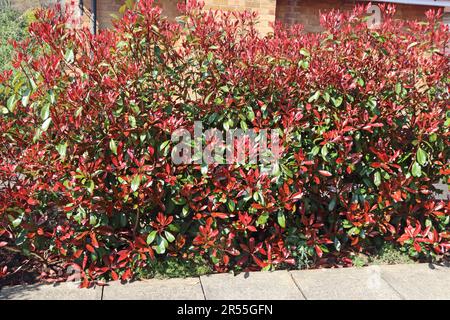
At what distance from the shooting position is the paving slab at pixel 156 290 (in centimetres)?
353

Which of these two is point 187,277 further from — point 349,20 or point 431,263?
point 349,20

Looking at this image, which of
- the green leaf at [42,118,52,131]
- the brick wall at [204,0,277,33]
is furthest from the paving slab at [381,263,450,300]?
the brick wall at [204,0,277,33]

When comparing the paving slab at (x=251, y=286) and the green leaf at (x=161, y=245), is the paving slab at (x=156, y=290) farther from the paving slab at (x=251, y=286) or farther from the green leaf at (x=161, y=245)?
the green leaf at (x=161, y=245)

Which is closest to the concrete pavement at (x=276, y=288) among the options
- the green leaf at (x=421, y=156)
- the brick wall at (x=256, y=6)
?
the green leaf at (x=421, y=156)

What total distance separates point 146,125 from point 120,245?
110 cm

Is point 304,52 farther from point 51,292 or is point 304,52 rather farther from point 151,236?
point 51,292

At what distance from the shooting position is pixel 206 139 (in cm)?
372

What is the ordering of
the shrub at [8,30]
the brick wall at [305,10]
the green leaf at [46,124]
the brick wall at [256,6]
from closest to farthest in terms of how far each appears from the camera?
the green leaf at [46,124]
the brick wall at [256,6]
the brick wall at [305,10]
the shrub at [8,30]

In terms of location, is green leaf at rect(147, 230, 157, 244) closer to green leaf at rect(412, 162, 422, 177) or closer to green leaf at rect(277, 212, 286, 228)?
green leaf at rect(277, 212, 286, 228)

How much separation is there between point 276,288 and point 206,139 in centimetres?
130

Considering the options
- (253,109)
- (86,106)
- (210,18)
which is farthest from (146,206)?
(210,18)

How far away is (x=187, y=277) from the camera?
3.85 m

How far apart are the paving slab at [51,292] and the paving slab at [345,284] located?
5.34 ft

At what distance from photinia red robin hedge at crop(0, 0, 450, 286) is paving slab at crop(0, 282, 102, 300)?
108 mm
